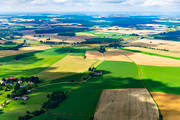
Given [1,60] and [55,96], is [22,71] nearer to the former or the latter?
[1,60]

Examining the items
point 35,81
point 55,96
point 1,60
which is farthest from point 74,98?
point 1,60

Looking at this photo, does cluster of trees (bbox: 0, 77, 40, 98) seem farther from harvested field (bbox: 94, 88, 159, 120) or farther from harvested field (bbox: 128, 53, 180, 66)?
harvested field (bbox: 128, 53, 180, 66)

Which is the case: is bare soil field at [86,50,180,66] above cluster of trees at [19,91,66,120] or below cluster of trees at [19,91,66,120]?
above

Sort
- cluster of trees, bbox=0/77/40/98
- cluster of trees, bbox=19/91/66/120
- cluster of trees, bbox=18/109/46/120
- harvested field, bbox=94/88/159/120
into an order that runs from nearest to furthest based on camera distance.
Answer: harvested field, bbox=94/88/159/120, cluster of trees, bbox=18/109/46/120, cluster of trees, bbox=19/91/66/120, cluster of trees, bbox=0/77/40/98

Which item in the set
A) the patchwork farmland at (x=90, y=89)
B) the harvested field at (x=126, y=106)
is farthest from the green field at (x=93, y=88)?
the harvested field at (x=126, y=106)

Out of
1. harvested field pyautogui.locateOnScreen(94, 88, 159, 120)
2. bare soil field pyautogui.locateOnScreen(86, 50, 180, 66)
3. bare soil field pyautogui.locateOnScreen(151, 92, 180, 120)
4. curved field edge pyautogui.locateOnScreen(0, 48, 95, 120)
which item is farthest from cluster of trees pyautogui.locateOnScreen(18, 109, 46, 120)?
bare soil field pyautogui.locateOnScreen(86, 50, 180, 66)
